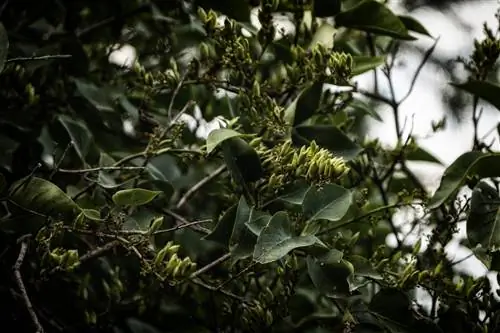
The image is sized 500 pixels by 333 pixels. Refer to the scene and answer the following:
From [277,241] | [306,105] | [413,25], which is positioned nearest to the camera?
[277,241]

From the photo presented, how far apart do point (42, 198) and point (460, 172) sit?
1.34ft

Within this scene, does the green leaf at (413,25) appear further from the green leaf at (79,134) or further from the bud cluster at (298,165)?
the green leaf at (79,134)

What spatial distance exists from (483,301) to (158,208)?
1.17ft

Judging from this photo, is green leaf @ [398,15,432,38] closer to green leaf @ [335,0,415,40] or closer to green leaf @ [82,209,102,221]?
green leaf @ [335,0,415,40]

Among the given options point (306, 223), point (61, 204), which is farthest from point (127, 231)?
point (306, 223)

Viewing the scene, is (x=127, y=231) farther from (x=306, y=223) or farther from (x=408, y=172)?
(x=408, y=172)

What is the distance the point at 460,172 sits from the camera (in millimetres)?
761

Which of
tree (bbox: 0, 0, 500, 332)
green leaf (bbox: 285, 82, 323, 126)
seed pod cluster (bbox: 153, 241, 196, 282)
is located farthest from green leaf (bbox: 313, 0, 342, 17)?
seed pod cluster (bbox: 153, 241, 196, 282)

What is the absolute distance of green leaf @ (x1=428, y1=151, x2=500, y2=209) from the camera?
747 mm

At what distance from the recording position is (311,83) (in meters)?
0.81

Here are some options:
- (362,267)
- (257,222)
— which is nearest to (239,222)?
(257,222)

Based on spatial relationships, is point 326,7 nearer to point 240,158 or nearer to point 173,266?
point 240,158

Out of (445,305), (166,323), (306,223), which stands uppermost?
(306,223)

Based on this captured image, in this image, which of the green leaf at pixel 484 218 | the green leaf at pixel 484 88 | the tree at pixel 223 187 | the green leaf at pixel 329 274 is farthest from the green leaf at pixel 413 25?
the green leaf at pixel 329 274
